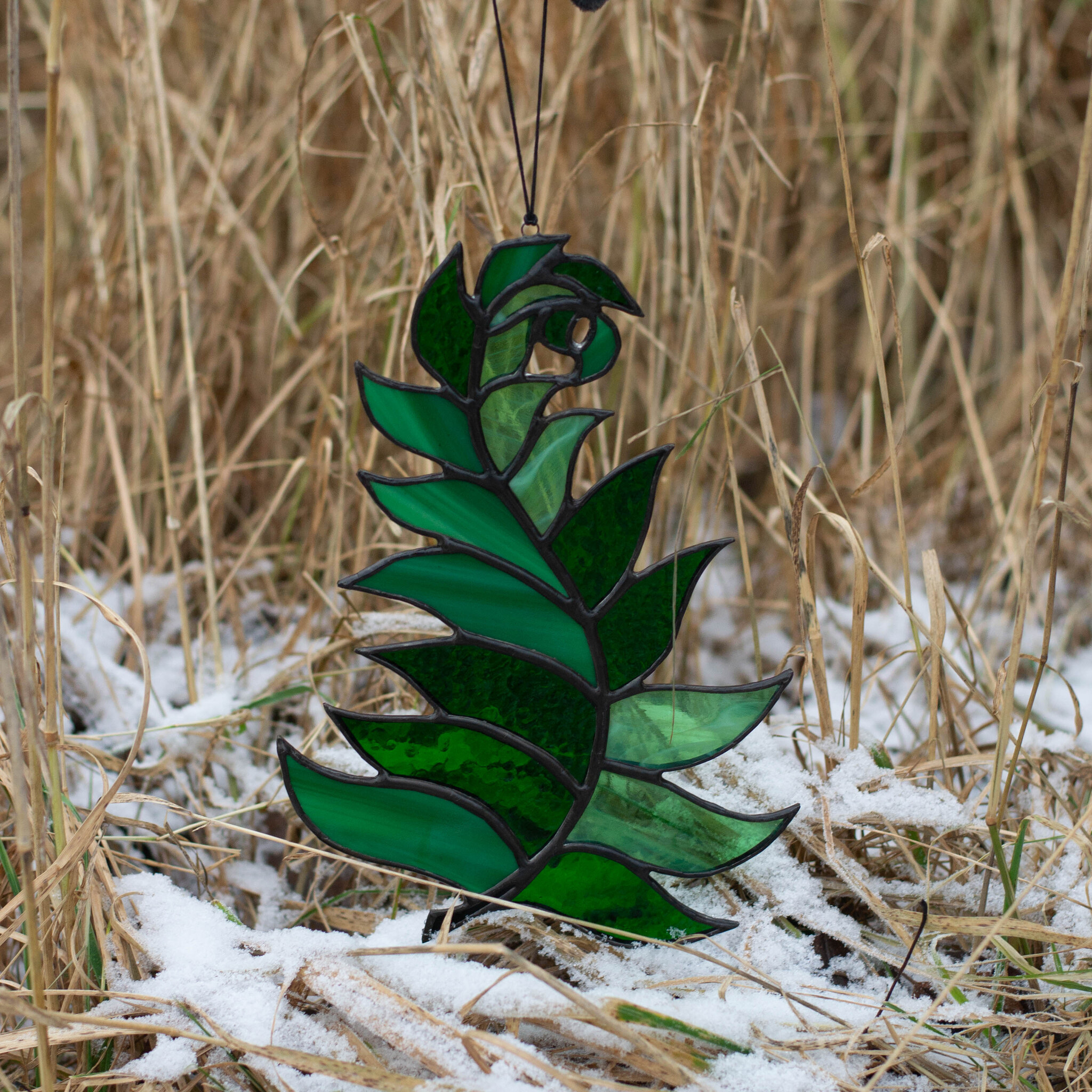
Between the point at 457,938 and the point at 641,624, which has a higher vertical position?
the point at 641,624

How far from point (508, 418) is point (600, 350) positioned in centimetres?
8

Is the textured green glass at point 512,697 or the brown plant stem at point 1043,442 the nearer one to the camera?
the brown plant stem at point 1043,442

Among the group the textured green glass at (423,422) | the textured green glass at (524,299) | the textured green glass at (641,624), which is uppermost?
the textured green glass at (524,299)

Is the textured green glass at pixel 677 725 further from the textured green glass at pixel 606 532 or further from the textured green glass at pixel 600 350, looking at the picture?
the textured green glass at pixel 600 350

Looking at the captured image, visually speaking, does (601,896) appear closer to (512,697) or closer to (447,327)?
(512,697)

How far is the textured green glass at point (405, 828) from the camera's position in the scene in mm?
667

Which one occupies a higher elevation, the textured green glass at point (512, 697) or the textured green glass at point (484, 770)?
the textured green glass at point (512, 697)

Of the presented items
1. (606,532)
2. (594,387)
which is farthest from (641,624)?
(594,387)

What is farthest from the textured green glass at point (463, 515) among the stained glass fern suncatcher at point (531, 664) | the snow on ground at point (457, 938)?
the snow on ground at point (457, 938)

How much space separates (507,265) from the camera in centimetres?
65

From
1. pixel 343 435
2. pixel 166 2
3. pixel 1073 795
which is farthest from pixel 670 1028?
pixel 166 2

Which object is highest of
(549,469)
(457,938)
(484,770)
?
(549,469)

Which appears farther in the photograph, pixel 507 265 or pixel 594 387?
pixel 594 387

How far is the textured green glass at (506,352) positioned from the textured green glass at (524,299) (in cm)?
1
